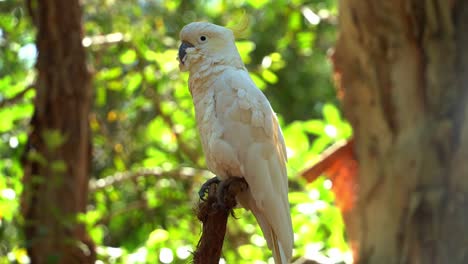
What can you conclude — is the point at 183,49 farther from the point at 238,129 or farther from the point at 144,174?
the point at 144,174

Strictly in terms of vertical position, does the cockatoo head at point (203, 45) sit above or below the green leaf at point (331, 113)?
below

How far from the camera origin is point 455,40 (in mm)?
3562

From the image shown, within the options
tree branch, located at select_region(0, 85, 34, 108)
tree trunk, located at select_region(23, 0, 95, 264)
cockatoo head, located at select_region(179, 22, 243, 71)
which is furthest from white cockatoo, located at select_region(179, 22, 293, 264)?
tree branch, located at select_region(0, 85, 34, 108)

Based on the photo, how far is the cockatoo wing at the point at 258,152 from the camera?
2197mm

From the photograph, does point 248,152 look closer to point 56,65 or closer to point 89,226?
point 89,226

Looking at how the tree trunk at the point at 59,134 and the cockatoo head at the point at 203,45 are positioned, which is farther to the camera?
the tree trunk at the point at 59,134

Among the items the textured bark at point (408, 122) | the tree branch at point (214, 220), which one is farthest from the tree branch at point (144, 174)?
the tree branch at point (214, 220)

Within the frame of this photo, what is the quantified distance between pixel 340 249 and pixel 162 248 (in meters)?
0.99

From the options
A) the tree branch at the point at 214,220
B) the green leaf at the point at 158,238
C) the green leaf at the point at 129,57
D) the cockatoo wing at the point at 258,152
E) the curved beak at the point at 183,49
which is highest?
the green leaf at the point at 129,57

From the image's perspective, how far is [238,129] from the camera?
223cm

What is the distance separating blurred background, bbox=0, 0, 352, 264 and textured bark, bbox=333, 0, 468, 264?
20 cm

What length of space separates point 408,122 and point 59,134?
66.6 inches

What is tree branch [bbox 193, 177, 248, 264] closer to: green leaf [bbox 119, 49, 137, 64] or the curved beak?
the curved beak

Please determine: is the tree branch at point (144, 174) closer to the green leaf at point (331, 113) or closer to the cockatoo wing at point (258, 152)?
the green leaf at point (331, 113)
